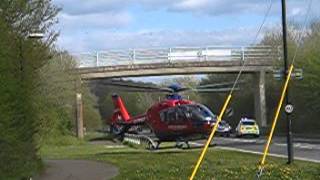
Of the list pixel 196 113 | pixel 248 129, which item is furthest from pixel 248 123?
pixel 196 113

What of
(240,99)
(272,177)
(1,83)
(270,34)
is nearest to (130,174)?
(272,177)

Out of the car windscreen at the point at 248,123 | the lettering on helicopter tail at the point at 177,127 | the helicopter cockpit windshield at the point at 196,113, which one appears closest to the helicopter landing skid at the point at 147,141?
the lettering on helicopter tail at the point at 177,127

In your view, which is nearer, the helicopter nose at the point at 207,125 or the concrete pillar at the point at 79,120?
the helicopter nose at the point at 207,125

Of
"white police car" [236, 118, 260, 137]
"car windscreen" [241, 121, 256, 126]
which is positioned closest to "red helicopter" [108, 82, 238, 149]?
"white police car" [236, 118, 260, 137]

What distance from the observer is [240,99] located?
99562 mm

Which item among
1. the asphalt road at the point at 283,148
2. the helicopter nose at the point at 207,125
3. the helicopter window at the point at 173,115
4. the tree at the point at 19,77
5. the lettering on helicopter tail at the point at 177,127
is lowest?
the asphalt road at the point at 283,148

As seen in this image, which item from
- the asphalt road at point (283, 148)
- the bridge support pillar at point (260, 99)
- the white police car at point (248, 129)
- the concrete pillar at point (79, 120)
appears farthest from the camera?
the bridge support pillar at point (260, 99)

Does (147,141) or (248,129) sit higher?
(147,141)

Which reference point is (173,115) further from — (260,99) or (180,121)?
(260,99)

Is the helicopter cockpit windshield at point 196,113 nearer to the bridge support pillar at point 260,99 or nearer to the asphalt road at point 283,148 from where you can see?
the asphalt road at point 283,148

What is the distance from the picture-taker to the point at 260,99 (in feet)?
282

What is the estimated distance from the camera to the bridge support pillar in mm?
82594

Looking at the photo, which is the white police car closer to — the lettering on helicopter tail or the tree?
the lettering on helicopter tail

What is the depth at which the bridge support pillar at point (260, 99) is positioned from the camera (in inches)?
3252
